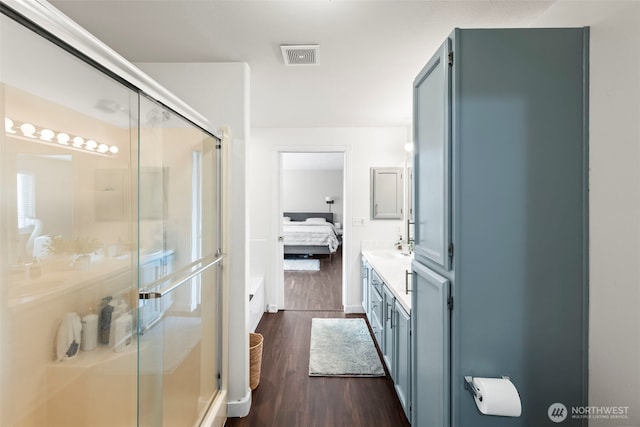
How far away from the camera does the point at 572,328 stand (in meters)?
1.11

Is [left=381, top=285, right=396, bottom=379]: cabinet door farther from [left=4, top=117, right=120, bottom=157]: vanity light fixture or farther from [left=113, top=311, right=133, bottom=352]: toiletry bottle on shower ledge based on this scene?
[left=4, top=117, right=120, bottom=157]: vanity light fixture

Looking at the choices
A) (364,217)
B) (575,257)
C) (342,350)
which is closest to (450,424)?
(575,257)

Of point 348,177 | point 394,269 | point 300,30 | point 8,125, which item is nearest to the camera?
point 8,125

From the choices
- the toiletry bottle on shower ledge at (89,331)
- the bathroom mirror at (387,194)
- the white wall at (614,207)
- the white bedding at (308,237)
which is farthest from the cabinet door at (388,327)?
the white bedding at (308,237)

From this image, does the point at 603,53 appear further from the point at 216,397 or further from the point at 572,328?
the point at 216,397

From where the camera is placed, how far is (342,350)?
9.04 feet

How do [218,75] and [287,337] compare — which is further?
[287,337]

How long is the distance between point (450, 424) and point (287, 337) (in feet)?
6.99

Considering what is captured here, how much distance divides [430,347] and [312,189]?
7672mm

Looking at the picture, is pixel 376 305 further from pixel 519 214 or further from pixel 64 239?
pixel 64 239

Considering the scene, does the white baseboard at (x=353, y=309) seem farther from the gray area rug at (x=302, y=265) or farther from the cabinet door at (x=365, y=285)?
the gray area rug at (x=302, y=265)

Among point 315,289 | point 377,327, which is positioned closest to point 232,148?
point 377,327

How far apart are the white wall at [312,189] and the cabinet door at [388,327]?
648 centimetres

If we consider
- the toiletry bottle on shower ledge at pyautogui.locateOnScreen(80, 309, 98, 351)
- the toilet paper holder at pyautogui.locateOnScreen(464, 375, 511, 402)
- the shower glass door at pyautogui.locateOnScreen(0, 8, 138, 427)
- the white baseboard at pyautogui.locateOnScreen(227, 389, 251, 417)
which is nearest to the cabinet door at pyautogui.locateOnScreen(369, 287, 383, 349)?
the white baseboard at pyautogui.locateOnScreen(227, 389, 251, 417)
